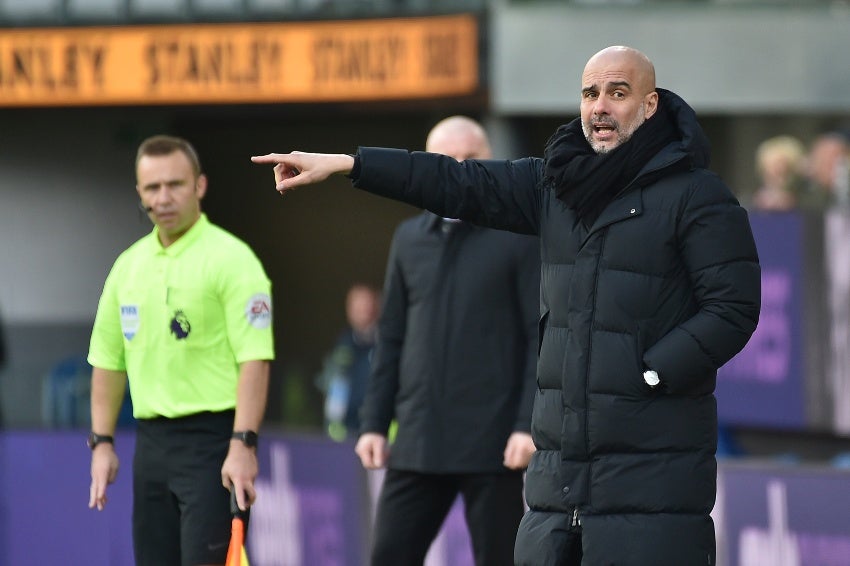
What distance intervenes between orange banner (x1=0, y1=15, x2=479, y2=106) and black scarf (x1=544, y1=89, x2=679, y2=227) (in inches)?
427

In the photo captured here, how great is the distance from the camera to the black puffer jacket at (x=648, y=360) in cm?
537

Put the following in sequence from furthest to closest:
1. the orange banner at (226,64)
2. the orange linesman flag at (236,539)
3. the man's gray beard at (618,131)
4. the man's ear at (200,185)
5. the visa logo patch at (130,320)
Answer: the orange banner at (226,64) → the man's ear at (200,185) → the visa logo patch at (130,320) → the orange linesman flag at (236,539) → the man's gray beard at (618,131)

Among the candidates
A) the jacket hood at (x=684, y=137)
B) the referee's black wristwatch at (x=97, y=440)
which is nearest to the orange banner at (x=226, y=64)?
the referee's black wristwatch at (x=97, y=440)

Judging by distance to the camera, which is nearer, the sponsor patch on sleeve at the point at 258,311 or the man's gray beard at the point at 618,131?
the man's gray beard at the point at 618,131

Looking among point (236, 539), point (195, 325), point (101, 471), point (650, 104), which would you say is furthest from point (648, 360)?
point (101, 471)

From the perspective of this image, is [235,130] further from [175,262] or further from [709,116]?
[175,262]

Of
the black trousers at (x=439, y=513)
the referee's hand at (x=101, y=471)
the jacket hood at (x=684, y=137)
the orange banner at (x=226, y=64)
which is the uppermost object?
the orange banner at (x=226, y=64)

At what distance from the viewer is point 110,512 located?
38.5 ft

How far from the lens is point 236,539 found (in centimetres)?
648

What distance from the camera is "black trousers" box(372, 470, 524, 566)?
727 centimetres

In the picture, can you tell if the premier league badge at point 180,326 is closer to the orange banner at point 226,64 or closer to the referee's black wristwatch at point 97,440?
the referee's black wristwatch at point 97,440

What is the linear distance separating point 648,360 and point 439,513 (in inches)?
88.8

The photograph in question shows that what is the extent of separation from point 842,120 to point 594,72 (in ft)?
42.0

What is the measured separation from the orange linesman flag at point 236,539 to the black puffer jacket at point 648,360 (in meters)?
1.28
